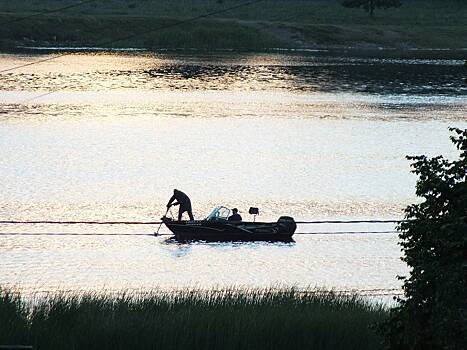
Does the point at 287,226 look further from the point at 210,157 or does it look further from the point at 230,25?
the point at 230,25

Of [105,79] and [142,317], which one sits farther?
[105,79]

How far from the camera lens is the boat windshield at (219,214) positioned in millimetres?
37906

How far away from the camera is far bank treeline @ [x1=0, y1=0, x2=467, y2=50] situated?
348 feet

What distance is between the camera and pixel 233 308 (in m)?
22.2

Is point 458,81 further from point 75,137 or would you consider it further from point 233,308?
point 233,308

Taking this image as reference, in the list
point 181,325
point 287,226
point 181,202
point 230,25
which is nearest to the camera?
point 181,325

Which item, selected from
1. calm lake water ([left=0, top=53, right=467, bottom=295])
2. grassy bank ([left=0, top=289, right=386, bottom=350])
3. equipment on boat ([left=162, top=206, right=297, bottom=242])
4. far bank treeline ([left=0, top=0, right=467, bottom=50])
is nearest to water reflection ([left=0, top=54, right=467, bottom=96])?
calm lake water ([left=0, top=53, right=467, bottom=295])

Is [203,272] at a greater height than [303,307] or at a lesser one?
lesser

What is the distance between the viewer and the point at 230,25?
112375mm

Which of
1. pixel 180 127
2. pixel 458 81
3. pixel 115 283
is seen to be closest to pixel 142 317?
pixel 115 283

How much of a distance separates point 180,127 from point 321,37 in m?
51.9

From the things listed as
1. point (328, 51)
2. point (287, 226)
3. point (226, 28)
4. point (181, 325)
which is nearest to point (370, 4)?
point (328, 51)

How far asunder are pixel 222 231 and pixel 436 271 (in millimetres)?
23564

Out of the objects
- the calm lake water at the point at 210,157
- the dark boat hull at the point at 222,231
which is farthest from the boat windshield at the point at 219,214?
the calm lake water at the point at 210,157
